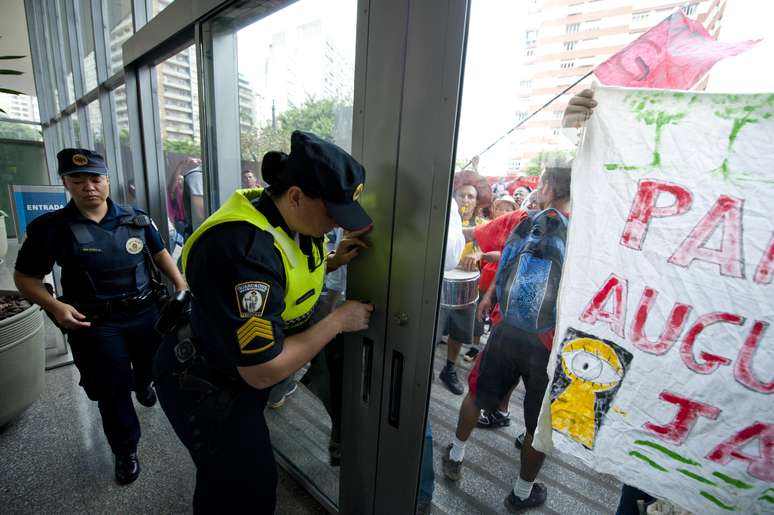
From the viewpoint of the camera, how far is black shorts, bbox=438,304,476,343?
114 cm

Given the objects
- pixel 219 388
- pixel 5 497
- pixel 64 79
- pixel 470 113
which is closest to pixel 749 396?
pixel 470 113

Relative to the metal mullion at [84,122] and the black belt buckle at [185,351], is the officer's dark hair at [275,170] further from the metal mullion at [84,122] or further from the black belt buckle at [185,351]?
the metal mullion at [84,122]

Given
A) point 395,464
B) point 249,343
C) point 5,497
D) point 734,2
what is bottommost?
point 5,497

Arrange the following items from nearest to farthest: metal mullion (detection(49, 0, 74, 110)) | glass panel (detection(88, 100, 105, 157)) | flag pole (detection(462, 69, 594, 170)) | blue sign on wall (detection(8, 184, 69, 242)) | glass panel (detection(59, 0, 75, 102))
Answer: flag pole (detection(462, 69, 594, 170))
blue sign on wall (detection(8, 184, 69, 242))
glass panel (detection(88, 100, 105, 157))
glass panel (detection(59, 0, 75, 102))
metal mullion (detection(49, 0, 74, 110))

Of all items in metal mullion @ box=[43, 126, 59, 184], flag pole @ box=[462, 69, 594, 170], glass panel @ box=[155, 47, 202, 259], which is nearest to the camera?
flag pole @ box=[462, 69, 594, 170]

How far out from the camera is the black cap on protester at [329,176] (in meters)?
0.96

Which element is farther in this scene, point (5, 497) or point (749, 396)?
point (5, 497)

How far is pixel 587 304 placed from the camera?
807 mm

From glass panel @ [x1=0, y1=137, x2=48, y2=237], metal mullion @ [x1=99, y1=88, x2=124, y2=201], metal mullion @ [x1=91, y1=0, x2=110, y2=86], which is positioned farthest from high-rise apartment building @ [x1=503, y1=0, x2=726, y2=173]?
glass panel @ [x1=0, y1=137, x2=48, y2=237]

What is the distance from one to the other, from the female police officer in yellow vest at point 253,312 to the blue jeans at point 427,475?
1.73 feet

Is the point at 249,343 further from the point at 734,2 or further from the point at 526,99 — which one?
the point at 734,2

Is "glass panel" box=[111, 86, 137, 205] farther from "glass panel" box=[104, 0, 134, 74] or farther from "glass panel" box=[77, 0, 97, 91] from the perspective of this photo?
"glass panel" box=[77, 0, 97, 91]

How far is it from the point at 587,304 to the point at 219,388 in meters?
1.13

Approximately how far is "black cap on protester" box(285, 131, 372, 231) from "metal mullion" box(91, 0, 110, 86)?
4.32 meters
